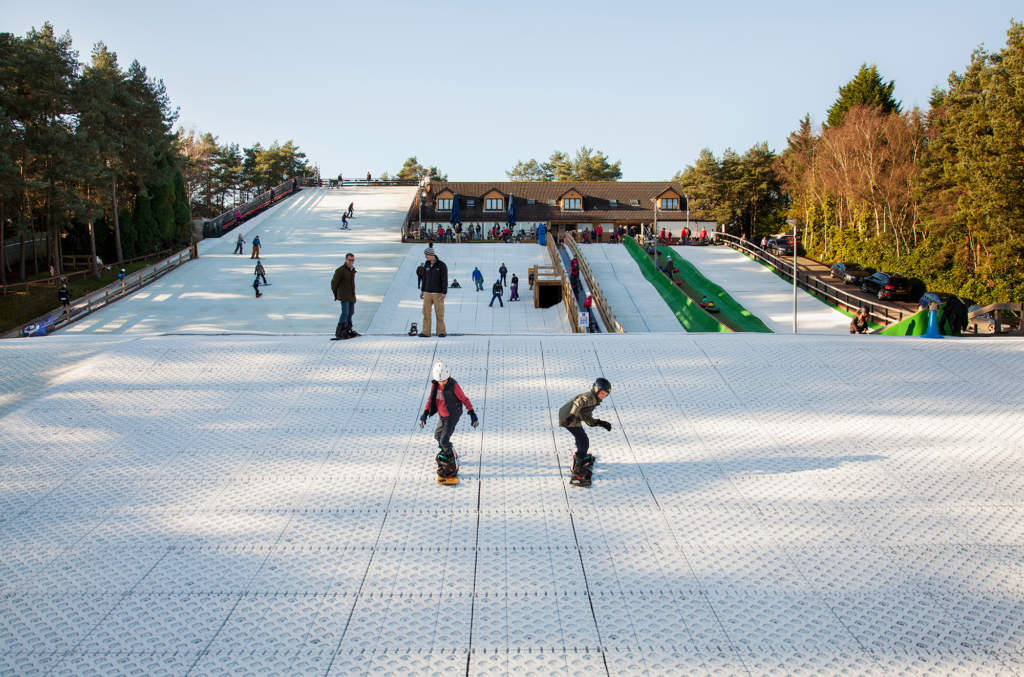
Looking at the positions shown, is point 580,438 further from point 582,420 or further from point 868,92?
point 868,92

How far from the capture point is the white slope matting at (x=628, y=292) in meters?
26.0

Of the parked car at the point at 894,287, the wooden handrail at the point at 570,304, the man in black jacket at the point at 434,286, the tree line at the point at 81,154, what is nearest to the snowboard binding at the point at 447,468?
the man in black jacket at the point at 434,286

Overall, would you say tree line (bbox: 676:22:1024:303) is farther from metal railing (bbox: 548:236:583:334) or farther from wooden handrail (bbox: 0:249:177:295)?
wooden handrail (bbox: 0:249:177:295)

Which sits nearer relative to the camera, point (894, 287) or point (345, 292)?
point (345, 292)

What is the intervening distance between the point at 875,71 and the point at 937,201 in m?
23.8

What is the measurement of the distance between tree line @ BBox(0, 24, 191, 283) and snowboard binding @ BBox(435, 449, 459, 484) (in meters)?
26.2

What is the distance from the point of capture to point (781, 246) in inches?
2002

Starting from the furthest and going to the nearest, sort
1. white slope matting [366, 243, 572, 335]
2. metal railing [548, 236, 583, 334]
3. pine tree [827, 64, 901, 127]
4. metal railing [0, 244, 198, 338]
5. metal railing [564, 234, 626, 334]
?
pine tree [827, 64, 901, 127]
white slope matting [366, 243, 572, 335]
metal railing [0, 244, 198, 338]
metal railing [564, 234, 626, 334]
metal railing [548, 236, 583, 334]

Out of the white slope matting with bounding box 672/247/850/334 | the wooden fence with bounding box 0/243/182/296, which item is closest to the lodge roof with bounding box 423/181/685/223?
the white slope matting with bounding box 672/247/850/334

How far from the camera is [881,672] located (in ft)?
14.9

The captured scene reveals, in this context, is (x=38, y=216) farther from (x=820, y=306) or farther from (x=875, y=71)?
(x=875, y=71)

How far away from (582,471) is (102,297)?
25690 mm

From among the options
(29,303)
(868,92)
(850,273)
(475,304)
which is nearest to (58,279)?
(29,303)

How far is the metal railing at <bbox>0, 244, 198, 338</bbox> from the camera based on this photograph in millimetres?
23763
